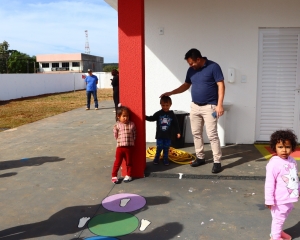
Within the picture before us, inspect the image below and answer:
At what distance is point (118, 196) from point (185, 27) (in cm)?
400

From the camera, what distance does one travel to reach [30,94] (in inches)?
898

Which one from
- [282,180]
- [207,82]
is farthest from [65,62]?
[282,180]

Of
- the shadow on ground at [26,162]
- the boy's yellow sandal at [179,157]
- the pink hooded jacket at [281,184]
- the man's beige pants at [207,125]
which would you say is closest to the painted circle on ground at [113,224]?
the pink hooded jacket at [281,184]

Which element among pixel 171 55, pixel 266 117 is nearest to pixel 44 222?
pixel 171 55

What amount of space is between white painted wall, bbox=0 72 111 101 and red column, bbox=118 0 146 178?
666 inches

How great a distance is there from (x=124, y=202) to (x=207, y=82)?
217 centimetres

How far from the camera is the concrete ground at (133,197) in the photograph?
316 centimetres

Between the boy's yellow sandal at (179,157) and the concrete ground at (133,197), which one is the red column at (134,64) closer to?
the concrete ground at (133,197)

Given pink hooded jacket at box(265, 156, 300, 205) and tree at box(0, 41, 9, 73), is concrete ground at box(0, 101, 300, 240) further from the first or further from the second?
tree at box(0, 41, 9, 73)

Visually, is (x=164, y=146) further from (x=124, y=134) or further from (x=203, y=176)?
(x=124, y=134)

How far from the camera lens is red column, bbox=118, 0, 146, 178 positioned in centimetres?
429

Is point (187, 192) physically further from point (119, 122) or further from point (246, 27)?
point (246, 27)

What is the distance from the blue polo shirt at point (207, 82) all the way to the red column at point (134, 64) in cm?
89

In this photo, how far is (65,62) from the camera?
206ft
